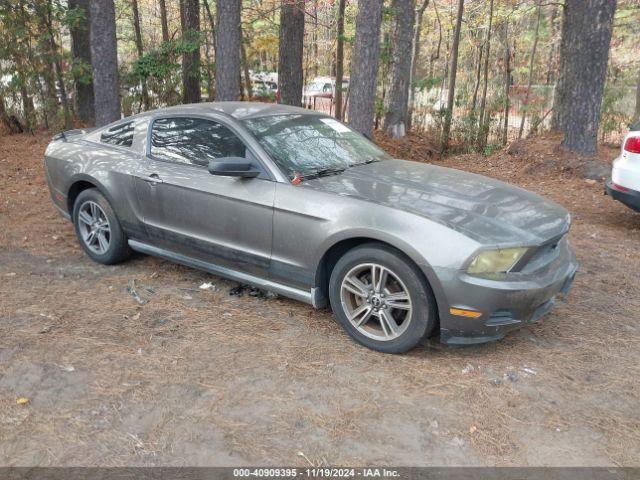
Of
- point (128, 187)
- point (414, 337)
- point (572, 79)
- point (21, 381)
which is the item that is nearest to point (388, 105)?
point (572, 79)

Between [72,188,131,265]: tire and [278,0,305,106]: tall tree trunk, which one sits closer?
[72,188,131,265]: tire

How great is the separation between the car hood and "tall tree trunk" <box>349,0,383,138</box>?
11.9ft

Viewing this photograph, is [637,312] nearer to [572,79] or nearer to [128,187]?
[128,187]

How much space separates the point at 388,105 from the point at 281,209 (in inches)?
371

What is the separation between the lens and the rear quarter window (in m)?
5.15

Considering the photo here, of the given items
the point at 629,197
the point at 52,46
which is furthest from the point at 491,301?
the point at 52,46

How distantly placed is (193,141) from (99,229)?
144 centimetres

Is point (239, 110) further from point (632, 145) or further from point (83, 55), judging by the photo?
point (83, 55)

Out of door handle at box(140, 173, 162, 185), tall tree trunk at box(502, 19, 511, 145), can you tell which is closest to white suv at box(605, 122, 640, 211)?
door handle at box(140, 173, 162, 185)

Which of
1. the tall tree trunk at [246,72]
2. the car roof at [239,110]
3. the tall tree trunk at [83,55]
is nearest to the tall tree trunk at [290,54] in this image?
the tall tree trunk at [246,72]

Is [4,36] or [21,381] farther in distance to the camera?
[4,36]

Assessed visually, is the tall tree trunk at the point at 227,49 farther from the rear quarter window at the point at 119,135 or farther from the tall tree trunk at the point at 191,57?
the rear quarter window at the point at 119,135

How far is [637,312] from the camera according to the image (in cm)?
448

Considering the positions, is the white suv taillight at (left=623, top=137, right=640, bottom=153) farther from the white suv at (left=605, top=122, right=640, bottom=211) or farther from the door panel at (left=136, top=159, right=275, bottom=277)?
the door panel at (left=136, top=159, right=275, bottom=277)
